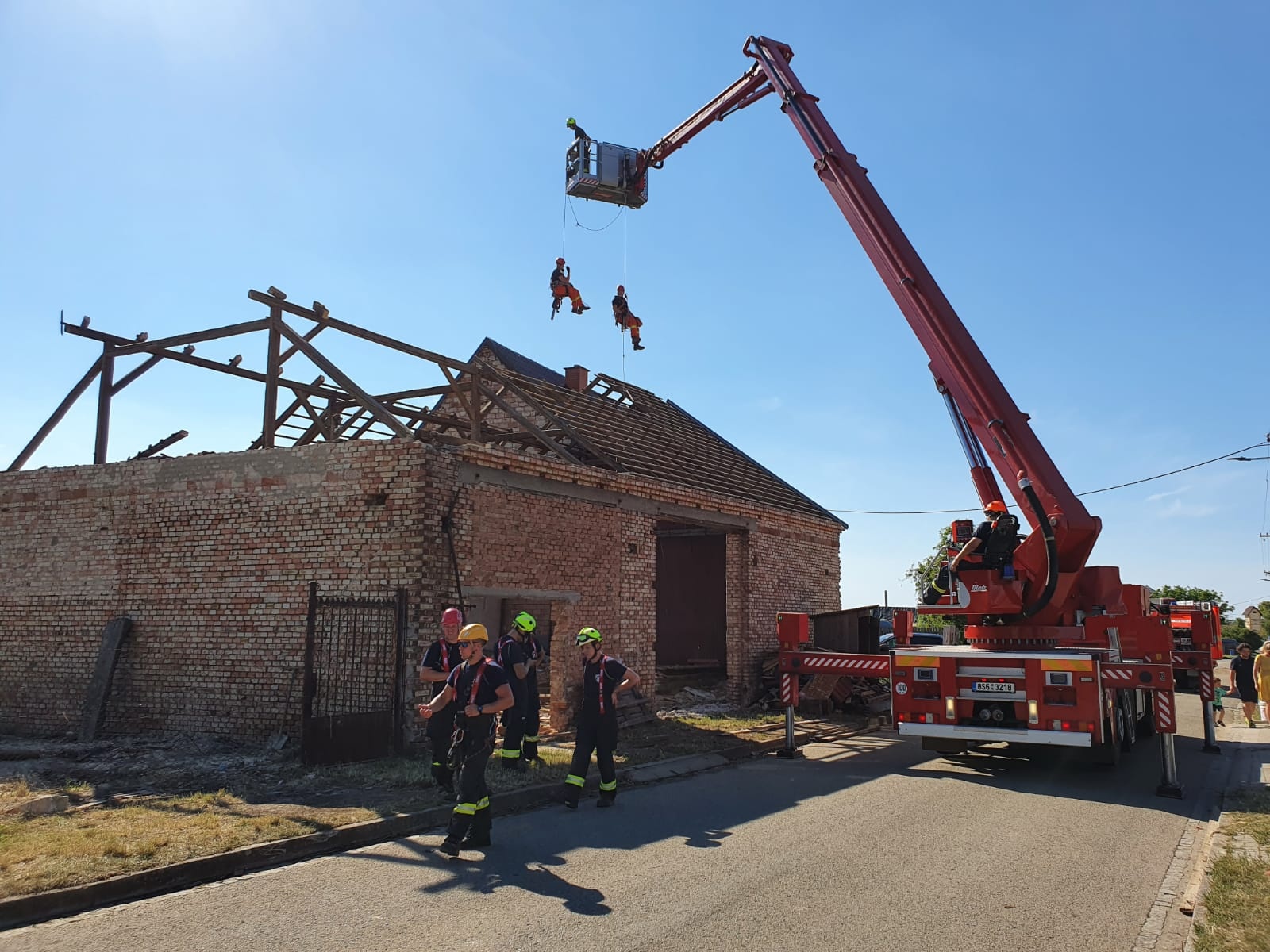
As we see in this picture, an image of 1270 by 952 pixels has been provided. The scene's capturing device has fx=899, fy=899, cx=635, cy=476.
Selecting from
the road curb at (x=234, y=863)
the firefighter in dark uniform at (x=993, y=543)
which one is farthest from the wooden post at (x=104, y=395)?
the firefighter in dark uniform at (x=993, y=543)

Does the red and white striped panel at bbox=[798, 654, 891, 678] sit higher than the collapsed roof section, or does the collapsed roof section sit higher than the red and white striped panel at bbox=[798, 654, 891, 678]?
the collapsed roof section

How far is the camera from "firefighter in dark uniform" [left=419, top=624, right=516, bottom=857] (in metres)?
6.51

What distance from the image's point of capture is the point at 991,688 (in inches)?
380

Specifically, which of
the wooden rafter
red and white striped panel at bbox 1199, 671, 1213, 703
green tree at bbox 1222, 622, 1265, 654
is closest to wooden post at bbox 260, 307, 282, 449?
the wooden rafter

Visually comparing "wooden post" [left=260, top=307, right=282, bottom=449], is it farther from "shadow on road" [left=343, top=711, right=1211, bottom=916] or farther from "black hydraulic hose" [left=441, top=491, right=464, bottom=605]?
"shadow on road" [left=343, top=711, right=1211, bottom=916]

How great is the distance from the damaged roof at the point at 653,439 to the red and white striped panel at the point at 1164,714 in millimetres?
8027

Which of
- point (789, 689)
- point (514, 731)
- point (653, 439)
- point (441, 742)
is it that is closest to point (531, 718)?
point (514, 731)

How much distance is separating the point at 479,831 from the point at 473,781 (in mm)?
405

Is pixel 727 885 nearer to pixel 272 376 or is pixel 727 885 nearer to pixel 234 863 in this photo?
pixel 234 863

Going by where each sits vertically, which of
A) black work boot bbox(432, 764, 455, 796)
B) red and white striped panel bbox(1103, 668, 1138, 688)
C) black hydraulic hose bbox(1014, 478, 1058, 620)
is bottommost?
black work boot bbox(432, 764, 455, 796)

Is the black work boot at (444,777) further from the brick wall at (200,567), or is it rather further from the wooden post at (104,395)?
the wooden post at (104,395)

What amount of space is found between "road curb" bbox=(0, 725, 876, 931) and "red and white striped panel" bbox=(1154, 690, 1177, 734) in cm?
605

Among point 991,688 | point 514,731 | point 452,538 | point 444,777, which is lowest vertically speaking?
point 444,777

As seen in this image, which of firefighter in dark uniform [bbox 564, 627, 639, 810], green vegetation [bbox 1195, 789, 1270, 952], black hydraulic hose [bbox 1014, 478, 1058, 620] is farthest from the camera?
black hydraulic hose [bbox 1014, 478, 1058, 620]
